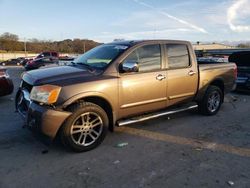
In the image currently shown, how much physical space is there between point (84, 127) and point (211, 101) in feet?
12.1

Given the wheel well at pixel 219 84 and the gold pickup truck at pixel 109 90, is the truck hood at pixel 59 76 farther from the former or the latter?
the wheel well at pixel 219 84

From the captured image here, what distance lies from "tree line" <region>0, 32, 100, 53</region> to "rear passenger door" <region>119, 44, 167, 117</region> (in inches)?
2396

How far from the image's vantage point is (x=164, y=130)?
5.62 m

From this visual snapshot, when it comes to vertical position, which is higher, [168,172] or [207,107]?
[207,107]

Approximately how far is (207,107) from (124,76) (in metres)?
2.75

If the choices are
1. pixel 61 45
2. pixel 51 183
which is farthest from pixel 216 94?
pixel 61 45

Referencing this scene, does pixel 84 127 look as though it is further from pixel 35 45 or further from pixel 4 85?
pixel 35 45

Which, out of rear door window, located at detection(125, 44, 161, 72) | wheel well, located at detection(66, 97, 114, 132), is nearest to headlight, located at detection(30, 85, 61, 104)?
wheel well, located at detection(66, 97, 114, 132)

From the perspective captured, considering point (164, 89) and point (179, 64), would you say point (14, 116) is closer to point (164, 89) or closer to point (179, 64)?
point (164, 89)

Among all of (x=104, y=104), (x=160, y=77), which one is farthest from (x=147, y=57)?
(x=104, y=104)

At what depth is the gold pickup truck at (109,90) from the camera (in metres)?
4.28

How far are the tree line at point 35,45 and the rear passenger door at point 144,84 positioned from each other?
2396 inches

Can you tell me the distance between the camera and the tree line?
66750mm

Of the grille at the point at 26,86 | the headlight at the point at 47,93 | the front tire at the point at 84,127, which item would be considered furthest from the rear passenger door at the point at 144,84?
the grille at the point at 26,86
